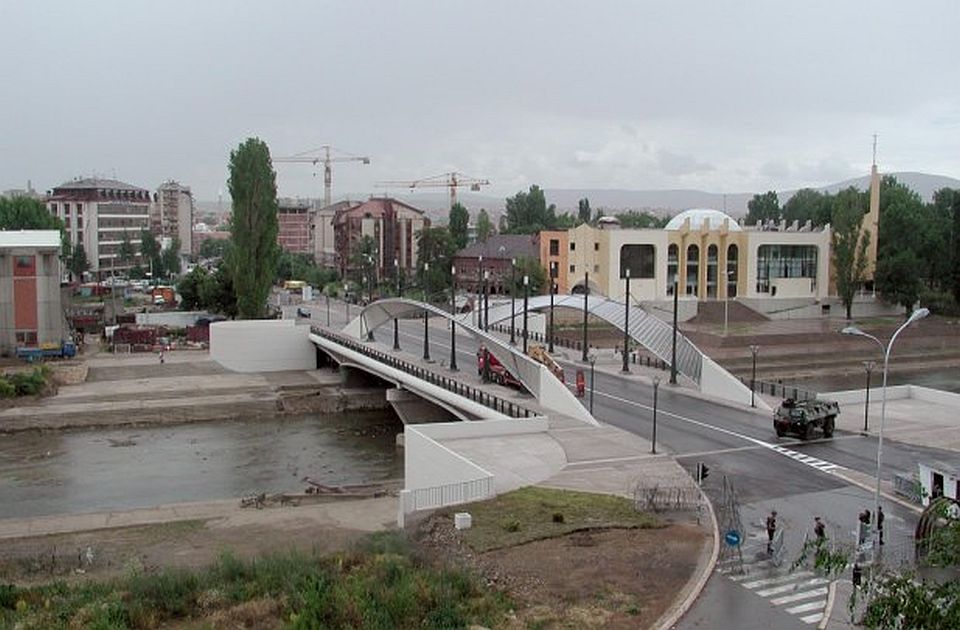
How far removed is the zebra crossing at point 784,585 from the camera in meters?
18.2

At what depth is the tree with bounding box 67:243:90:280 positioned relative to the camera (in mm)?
128875

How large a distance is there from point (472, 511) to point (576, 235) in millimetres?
64640

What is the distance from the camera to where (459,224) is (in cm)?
12769

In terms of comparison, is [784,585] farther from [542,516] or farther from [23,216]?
[23,216]

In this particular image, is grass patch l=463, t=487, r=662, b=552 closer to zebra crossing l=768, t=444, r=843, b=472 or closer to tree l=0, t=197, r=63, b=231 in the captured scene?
zebra crossing l=768, t=444, r=843, b=472

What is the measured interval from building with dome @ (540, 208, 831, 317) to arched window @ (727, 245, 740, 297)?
0.31 ft

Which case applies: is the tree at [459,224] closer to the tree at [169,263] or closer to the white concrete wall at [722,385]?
the tree at [169,263]

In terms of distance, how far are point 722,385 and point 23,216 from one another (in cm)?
8858

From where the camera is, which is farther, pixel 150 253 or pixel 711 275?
pixel 150 253

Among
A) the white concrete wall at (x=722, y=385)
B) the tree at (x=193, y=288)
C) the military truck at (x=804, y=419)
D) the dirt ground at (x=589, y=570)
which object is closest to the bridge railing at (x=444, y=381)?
the military truck at (x=804, y=419)

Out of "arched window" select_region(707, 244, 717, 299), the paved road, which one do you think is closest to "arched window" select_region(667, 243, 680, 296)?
"arched window" select_region(707, 244, 717, 299)

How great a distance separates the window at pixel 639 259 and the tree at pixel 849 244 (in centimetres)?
1649

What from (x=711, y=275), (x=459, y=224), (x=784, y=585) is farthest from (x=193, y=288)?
(x=784, y=585)

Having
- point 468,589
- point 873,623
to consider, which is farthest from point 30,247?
point 873,623
